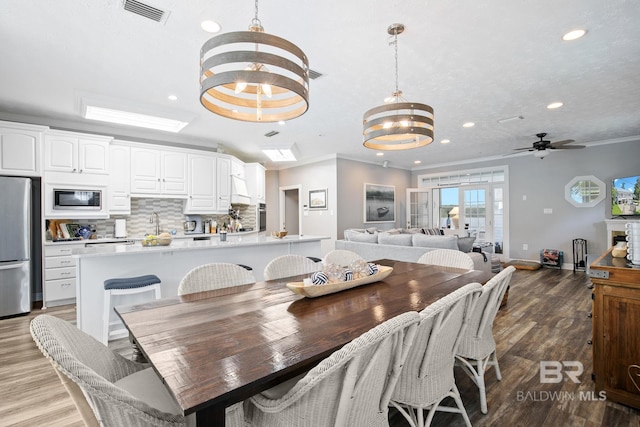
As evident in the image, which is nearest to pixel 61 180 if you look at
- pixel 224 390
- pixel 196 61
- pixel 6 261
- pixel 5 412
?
pixel 6 261

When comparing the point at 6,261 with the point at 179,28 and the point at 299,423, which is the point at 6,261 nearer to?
the point at 179,28

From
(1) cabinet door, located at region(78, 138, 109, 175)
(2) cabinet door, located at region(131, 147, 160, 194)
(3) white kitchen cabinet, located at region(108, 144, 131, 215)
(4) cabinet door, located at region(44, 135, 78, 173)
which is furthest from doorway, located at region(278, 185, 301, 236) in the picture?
(4) cabinet door, located at region(44, 135, 78, 173)

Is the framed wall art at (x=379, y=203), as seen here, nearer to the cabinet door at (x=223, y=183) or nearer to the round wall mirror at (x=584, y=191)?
the cabinet door at (x=223, y=183)

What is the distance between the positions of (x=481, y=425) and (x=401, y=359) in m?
1.14

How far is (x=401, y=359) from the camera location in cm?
112

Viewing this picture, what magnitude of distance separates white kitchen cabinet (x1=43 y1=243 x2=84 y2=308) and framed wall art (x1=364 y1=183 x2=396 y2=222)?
578cm

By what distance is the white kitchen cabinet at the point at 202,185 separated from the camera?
548cm

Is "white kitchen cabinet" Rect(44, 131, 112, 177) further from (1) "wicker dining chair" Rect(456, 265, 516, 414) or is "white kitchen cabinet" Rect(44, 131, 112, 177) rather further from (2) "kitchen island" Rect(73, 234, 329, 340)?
(1) "wicker dining chair" Rect(456, 265, 516, 414)

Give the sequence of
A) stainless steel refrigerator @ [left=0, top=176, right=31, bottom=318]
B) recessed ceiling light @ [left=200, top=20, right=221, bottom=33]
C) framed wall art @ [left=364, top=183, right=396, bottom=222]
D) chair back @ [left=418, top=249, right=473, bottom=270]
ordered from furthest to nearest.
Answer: framed wall art @ [left=364, top=183, right=396, bottom=222] → stainless steel refrigerator @ [left=0, top=176, right=31, bottom=318] → chair back @ [left=418, top=249, right=473, bottom=270] → recessed ceiling light @ [left=200, top=20, right=221, bottom=33]

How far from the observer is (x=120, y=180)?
4.79 meters

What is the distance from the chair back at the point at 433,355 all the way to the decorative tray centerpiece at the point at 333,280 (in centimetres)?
58

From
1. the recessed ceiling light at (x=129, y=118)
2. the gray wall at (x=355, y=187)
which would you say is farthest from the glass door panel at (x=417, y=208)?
the recessed ceiling light at (x=129, y=118)

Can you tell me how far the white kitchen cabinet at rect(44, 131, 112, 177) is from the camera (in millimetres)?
4199

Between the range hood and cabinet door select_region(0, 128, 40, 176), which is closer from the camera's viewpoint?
cabinet door select_region(0, 128, 40, 176)
